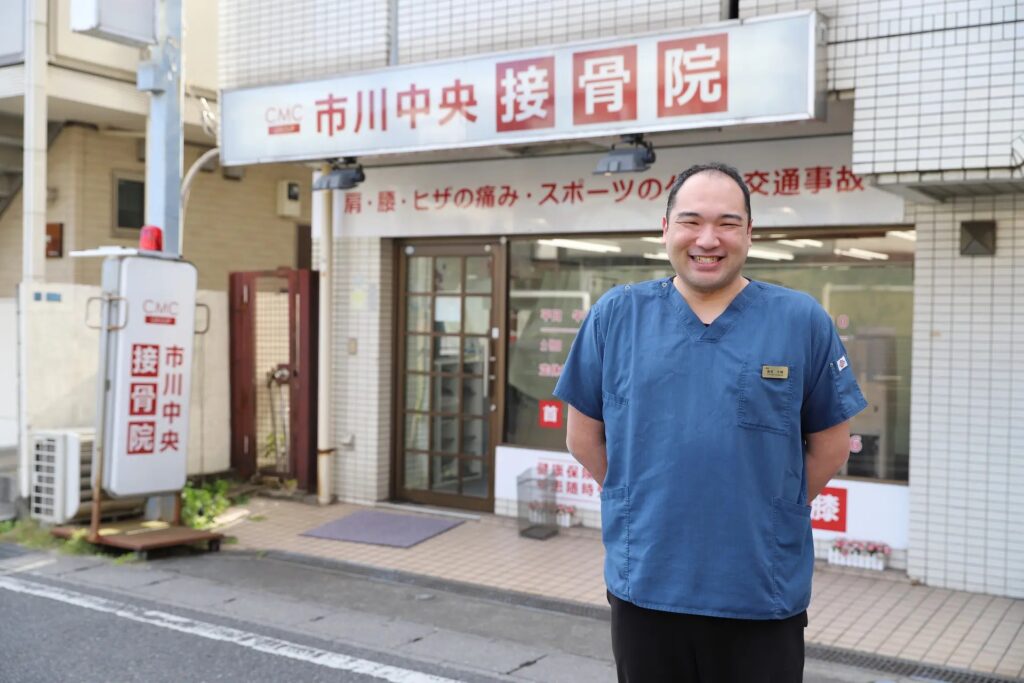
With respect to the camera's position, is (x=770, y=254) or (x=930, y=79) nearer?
(x=930, y=79)

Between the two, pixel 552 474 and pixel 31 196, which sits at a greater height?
A: pixel 31 196

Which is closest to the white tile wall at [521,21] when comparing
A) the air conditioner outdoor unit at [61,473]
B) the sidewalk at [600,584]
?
the sidewalk at [600,584]

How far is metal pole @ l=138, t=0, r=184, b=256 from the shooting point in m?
8.59

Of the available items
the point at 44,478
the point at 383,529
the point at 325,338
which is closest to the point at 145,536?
the point at 44,478

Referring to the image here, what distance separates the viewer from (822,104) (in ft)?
22.4

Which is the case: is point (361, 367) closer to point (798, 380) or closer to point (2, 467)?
point (2, 467)

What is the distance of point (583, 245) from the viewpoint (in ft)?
29.9

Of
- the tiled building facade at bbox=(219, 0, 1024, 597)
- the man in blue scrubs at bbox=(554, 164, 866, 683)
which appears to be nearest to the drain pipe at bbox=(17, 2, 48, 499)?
the tiled building facade at bbox=(219, 0, 1024, 597)

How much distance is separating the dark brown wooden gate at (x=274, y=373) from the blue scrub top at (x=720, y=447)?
801cm

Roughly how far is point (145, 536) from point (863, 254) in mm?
6089

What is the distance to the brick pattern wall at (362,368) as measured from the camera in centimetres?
992

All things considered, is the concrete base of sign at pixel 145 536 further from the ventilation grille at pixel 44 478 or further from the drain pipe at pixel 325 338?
the drain pipe at pixel 325 338

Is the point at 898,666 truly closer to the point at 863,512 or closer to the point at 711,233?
the point at 863,512

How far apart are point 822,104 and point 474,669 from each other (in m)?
4.27
